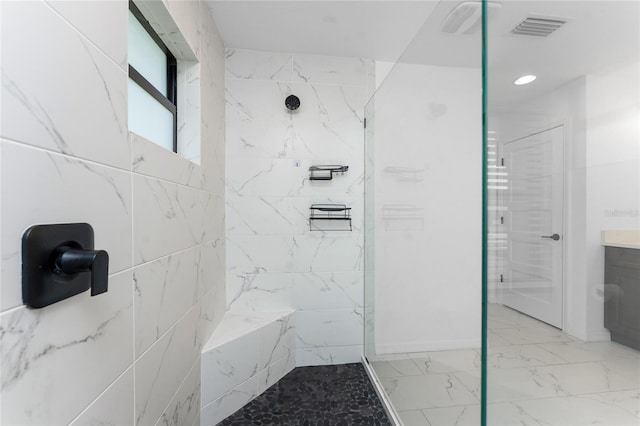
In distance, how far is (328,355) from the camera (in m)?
2.23

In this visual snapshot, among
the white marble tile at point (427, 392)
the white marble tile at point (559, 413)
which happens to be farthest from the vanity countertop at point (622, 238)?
the white marble tile at point (427, 392)

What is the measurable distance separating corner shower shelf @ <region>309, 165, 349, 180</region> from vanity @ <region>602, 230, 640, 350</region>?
1.58m

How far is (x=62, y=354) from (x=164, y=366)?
615 millimetres

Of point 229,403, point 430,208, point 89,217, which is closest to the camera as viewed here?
point 89,217

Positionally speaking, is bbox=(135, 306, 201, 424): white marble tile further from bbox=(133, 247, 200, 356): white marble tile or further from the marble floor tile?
the marble floor tile

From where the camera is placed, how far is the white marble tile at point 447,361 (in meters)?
1.05

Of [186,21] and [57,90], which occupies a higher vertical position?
[186,21]

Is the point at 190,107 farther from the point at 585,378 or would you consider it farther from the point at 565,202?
the point at 585,378

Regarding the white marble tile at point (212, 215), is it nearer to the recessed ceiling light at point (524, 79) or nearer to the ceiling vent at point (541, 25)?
the recessed ceiling light at point (524, 79)

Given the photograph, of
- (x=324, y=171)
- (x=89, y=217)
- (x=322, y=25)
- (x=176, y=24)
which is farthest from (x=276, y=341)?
(x=322, y=25)

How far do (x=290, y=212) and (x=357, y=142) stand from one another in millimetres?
828

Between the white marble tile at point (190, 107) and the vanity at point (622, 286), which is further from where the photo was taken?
the white marble tile at point (190, 107)

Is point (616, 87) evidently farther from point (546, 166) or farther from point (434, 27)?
point (434, 27)

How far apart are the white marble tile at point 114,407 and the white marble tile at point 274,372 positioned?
1125 mm
